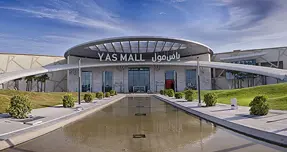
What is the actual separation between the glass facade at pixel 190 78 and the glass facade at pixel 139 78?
1056cm

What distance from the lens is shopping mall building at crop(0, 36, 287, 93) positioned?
56844 mm

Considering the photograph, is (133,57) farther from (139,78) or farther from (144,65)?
(139,78)

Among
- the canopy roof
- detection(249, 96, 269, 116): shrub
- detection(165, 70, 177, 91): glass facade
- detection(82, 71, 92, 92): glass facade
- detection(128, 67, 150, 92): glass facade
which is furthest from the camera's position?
detection(128, 67, 150, 92): glass facade

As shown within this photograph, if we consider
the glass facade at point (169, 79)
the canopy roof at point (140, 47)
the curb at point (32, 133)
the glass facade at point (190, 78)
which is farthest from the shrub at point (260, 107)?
the glass facade at point (169, 79)

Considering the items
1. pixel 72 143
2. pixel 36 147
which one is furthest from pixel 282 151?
pixel 36 147

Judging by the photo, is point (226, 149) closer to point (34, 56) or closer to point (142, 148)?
point (142, 148)

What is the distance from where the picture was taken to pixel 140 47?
57.0m

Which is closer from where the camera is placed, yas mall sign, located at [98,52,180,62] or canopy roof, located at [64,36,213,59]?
canopy roof, located at [64,36,213,59]

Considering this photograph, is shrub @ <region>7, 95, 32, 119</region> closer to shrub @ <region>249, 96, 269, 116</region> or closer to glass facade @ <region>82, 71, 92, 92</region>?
shrub @ <region>249, 96, 269, 116</region>

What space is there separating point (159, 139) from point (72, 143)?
263 cm

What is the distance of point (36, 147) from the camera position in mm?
6730

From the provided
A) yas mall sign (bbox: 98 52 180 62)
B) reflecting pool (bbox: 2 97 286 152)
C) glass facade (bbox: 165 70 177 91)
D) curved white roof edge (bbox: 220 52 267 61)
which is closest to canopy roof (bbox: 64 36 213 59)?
yas mall sign (bbox: 98 52 180 62)

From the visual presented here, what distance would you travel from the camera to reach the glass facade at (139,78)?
65812 mm

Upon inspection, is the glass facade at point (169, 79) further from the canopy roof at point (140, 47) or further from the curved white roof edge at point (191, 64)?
the canopy roof at point (140, 47)
